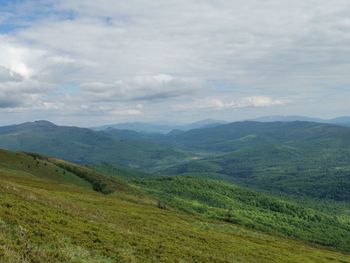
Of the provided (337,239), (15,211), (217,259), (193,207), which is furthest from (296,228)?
(15,211)

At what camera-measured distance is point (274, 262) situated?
5284 cm

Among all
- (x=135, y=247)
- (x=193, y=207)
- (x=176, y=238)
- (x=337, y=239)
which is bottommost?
(x=337, y=239)

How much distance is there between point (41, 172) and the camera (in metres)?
120

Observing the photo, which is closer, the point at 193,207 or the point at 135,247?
the point at 135,247

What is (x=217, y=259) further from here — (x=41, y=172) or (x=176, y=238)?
(x=41, y=172)

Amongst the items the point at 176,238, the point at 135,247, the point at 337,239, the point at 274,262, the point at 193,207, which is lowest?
the point at 337,239

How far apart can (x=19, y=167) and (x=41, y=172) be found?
704 centimetres

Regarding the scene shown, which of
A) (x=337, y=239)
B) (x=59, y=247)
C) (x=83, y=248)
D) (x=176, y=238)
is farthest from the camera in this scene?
(x=337, y=239)

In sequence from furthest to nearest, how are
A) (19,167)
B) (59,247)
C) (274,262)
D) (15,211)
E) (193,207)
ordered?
(193,207) < (19,167) < (274,262) < (15,211) < (59,247)

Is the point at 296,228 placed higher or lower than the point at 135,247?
lower

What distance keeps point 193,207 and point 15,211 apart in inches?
5754

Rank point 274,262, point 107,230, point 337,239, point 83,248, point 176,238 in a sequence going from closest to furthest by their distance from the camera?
1. point 83,248
2. point 107,230
3. point 176,238
4. point 274,262
5. point 337,239

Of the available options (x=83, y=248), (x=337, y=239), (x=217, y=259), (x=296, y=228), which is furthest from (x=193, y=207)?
(x=83, y=248)

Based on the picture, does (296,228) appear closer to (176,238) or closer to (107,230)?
(176,238)
